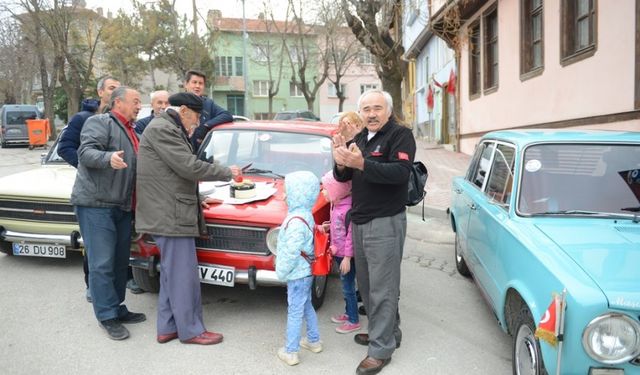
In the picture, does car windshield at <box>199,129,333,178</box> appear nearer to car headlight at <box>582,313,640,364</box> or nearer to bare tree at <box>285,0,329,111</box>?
car headlight at <box>582,313,640,364</box>

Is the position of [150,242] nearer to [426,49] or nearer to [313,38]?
[426,49]

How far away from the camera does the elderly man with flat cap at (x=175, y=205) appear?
3.74 m

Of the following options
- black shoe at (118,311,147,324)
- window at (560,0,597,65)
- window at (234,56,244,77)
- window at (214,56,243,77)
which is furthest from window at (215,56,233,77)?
black shoe at (118,311,147,324)

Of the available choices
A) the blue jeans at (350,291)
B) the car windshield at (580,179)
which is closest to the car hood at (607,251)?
the car windshield at (580,179)

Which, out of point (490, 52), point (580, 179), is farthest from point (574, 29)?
point (580, 179)

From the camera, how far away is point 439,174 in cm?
1280

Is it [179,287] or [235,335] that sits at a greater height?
[179,287]

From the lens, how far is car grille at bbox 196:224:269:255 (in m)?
4.20

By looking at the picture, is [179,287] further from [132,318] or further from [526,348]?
[526,348]

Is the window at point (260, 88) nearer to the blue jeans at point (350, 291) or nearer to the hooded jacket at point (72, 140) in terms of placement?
Answer: the hooded jacket at point (72, 140)

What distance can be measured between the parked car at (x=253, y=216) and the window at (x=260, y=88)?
47.9m

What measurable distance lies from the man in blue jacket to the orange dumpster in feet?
78.4

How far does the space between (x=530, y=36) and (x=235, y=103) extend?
4293 cm

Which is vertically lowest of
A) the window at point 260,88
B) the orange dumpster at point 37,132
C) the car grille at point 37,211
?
the car grille at point 37,211
